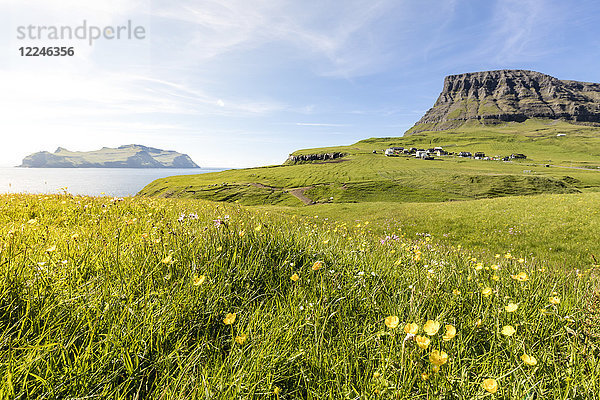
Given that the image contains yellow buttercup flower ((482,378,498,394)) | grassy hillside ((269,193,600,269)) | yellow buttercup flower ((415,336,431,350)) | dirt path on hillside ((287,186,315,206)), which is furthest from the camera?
dirt path on hillside ((287,186,315,206))

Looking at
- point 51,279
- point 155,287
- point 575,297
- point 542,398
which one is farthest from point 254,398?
point 575,297

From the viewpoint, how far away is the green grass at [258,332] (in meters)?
1.68

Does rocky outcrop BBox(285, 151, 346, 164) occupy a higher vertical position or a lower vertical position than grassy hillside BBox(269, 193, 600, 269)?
higher

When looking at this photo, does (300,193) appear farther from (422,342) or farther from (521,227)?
(422,342)

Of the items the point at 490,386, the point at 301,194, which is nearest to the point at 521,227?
the point at 490,386

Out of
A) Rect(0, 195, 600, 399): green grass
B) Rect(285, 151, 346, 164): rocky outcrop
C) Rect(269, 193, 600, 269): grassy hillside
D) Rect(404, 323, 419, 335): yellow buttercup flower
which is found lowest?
Rect(269, 193, 600, 269): grassy hillside

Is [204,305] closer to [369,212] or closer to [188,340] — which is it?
[188,340]

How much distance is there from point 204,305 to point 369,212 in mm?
40615

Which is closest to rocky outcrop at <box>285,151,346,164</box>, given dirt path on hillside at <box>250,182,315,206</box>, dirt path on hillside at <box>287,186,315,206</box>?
dirt path on hillside at <box>250,182,315,206</box>

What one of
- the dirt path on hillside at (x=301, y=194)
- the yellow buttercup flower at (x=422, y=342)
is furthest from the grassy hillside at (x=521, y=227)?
the dirt path on hillside at (x=301, y=194)

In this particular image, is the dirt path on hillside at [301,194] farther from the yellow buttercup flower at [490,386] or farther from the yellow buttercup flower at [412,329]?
the yellow buttercup flower at [490,386]

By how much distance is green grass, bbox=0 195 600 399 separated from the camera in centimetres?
168

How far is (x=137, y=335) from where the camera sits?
1.96m

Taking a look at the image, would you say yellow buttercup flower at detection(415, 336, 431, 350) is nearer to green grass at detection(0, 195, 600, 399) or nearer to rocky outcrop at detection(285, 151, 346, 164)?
green grass at detection(0, 195, 600, 399)
